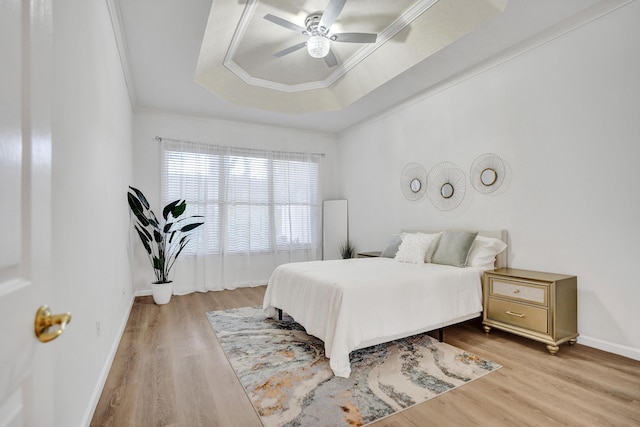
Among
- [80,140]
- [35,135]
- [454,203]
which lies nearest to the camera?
[35,135]

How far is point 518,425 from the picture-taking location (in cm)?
175

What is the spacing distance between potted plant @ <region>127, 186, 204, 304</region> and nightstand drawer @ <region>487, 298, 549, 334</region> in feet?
12.7

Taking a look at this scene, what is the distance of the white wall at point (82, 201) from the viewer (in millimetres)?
1343

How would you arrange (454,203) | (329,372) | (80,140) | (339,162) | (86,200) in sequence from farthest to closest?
(339,162) → (454,203) → (329,372) → (86,200) → (80,140)

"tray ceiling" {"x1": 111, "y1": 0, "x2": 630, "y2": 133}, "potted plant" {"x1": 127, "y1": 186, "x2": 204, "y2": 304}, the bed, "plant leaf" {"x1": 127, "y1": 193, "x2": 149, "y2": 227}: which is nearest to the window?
"potted plant" {"x1": 127, "y1": 186, "x2": 204, "y2": 304}

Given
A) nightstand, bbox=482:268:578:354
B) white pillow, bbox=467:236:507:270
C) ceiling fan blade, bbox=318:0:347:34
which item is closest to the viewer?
ceiling fan blade, bbox=318:0:347:34

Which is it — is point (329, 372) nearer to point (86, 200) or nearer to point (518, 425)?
point (518, 425)

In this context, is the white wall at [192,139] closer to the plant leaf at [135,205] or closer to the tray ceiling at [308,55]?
the plant leaf at [135,205]

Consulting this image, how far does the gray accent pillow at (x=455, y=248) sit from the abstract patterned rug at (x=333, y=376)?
34.0 inches

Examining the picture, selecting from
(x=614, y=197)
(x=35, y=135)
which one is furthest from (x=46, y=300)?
(x=614, y=197)

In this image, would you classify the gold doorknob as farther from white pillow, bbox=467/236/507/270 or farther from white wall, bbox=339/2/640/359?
white wall, bbox=339/2/640/359

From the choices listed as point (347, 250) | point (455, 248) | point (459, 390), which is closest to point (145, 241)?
point (347, 250)

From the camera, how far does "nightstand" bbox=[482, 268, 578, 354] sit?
2.63 meters

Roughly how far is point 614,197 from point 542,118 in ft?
3.21
